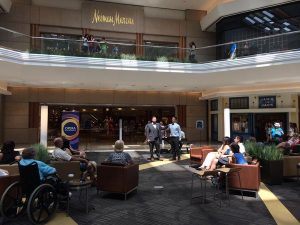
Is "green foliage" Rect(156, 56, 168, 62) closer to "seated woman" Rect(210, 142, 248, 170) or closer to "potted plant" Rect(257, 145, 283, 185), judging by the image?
"potted plant" Rect(257, 145, 283, 185)

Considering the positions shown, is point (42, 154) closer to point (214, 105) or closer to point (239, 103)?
point (239, 103)

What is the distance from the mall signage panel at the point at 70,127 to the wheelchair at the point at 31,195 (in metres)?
6.22

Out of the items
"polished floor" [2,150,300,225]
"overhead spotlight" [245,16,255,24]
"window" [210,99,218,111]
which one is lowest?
"polished floor" [2,150,300,225]

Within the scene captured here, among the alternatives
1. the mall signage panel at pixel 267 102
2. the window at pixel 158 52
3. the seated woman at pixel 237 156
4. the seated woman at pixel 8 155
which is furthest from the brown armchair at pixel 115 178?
the mall signage panel at pixel 267 102

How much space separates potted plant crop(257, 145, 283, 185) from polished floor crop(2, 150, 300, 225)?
225mm

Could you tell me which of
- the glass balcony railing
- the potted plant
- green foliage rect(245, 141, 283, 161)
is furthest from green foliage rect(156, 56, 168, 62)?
the potted plant

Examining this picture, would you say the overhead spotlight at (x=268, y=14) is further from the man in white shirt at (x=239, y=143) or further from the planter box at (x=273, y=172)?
the planter box at (x=273, y=172)

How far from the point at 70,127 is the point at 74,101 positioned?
8.80 metres

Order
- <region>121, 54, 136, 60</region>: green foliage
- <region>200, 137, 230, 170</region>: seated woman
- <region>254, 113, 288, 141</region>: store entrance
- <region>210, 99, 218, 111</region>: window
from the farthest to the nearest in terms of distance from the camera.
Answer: <region>210, 99, 218, 111</region>: window, <region>254, 113, 288, 141</region>: store entrance, <region>121, 54, 136, 60</region>: green foliage, <region>200, 137, 230, 170</region>: seated woman

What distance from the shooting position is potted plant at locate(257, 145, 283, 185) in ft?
24.8

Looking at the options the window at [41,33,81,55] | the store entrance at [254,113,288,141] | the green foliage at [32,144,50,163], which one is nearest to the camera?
the green foliage at [32,144,50,163]

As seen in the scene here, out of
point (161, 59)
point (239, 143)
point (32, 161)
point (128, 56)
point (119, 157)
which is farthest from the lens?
point (161, 59)

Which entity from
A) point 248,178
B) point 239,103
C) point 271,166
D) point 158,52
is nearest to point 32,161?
point 248,178

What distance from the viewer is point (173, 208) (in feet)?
18.9
